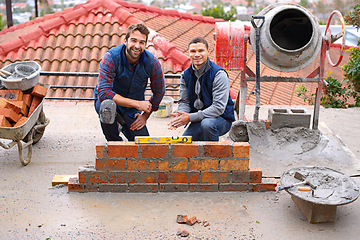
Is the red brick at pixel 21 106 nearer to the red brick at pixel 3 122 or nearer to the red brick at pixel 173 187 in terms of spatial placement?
the red brick at pixel 3 122

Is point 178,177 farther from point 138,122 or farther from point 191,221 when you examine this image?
point 138,122

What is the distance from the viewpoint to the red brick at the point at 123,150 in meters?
3.40

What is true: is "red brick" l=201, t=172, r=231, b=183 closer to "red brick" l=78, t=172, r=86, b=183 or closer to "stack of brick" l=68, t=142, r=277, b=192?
"stack of brick" l=68, t=142, r=277, b=192

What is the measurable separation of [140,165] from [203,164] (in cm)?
59

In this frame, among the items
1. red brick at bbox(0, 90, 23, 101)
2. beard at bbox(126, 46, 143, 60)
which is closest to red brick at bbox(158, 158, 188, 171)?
beard at bbox(126, 46, 143, 60)

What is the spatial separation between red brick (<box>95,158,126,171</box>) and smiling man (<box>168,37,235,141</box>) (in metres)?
0.62

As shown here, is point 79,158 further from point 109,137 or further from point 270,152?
point 270,152

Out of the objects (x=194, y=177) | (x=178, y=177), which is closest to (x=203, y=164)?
(x=194, y=177)

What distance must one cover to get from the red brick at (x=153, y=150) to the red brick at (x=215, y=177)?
0.43m

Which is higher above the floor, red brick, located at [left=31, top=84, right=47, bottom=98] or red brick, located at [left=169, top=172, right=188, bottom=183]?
red brick, located at [left=31, top=84, right=47, bottom=98]

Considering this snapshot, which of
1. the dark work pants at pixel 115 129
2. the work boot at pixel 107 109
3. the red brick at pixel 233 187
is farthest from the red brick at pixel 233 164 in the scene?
the work boot at pixel 107 109

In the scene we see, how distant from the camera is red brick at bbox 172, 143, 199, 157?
341 cm

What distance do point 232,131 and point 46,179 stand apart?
93.0 inches

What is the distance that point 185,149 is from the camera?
3416 mm
